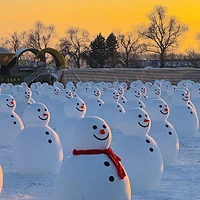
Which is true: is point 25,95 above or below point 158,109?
below

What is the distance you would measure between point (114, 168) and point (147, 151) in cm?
167

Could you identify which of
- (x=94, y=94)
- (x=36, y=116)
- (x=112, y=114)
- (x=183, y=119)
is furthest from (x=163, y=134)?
(x=94, y=94)

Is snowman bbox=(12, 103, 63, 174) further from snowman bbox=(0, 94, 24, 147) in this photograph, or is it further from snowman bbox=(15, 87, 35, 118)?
snowman bbox=(15, 87, 35, 118)

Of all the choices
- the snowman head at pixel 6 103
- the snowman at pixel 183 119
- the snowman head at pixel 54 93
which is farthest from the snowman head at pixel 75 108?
the snowman head at pixel 54 93

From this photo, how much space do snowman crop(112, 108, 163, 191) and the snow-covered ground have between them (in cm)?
21

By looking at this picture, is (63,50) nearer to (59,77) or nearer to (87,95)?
(59,77)

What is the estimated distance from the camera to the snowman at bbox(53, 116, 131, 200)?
5.45 m

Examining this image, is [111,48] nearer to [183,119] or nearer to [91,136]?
[183,119]

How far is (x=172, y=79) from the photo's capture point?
33.4m

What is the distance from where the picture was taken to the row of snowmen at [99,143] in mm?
5496

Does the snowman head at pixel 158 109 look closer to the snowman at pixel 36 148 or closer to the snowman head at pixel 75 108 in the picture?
the snowman head at pixel 75 108

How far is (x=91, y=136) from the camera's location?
18.2 feet

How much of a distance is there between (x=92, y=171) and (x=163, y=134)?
381 centimetres

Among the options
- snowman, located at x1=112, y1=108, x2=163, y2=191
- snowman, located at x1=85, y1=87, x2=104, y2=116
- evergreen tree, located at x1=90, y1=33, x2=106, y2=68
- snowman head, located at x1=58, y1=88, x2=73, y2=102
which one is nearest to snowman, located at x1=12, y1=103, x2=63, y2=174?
snowman, located at x1=112, y1=108, x2=163, y2=191
